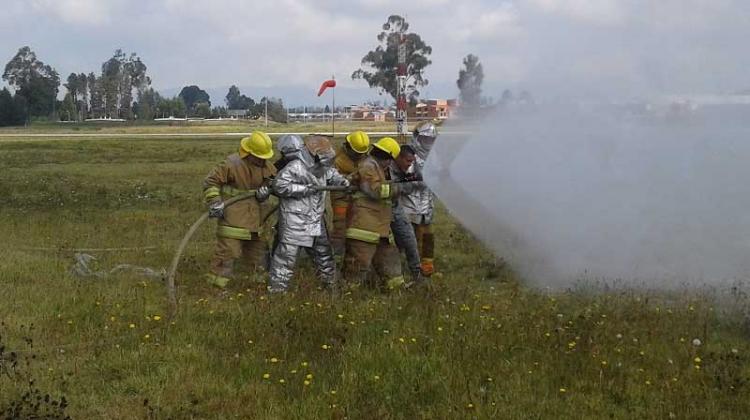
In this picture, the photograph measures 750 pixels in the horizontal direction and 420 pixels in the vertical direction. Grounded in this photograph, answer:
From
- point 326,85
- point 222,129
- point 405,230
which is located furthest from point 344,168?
point 222,129

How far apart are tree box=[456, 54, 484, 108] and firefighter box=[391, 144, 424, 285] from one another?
0.95m

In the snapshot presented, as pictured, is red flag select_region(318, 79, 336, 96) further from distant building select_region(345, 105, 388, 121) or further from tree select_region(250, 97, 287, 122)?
tree select_region(250, 97, 287, 122)

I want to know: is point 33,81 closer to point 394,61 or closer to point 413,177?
point 394,61

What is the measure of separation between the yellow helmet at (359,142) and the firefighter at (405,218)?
14.9 inches

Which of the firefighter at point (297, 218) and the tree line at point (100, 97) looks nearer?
the firefighter at point (297, 218)

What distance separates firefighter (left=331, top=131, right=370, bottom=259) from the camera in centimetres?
941

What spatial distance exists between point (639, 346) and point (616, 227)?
91.9 inches

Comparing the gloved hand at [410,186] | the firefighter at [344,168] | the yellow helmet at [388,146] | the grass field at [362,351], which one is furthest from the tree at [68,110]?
the yellow helmet at [388,146]

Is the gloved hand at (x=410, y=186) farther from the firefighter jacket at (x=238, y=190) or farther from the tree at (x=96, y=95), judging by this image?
the tree at (x=96, y=95)

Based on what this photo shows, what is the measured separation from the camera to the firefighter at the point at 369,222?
8.58m

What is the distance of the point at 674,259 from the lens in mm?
8523

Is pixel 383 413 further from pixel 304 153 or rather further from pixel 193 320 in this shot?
pixel 304 153

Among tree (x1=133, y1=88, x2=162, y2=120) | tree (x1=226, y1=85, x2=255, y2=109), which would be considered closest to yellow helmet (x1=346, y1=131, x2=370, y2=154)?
tree (x1=133, y1=88, x2=162, y2=120)

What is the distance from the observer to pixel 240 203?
8.70 metres
